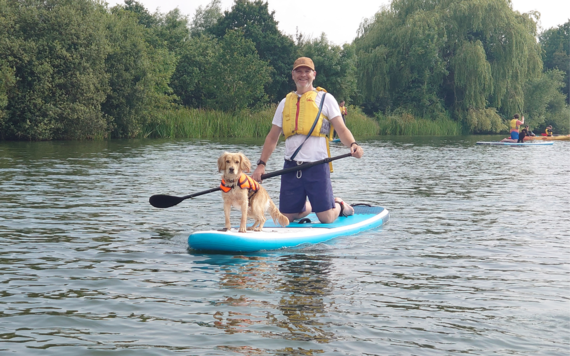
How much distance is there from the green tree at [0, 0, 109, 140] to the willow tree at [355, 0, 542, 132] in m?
20.3

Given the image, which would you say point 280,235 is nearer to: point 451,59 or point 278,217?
point 278,217

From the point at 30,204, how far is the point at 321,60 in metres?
39.2

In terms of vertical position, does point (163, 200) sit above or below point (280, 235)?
above

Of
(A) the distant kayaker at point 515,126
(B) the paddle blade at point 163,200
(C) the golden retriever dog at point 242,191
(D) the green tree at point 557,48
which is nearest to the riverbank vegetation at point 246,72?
(A) the distant kayaker at point 515,126

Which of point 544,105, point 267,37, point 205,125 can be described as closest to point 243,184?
point 205,125

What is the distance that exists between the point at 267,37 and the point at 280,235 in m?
45.5

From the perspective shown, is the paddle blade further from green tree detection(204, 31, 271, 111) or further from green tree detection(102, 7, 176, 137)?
green tree detection(204, 31, 271, 111)

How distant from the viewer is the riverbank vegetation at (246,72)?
31250 millimetres

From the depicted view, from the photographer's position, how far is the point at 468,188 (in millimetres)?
13672

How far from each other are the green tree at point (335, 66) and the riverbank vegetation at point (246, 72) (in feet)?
0.32

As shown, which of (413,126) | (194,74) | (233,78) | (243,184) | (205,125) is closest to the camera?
(243,184)

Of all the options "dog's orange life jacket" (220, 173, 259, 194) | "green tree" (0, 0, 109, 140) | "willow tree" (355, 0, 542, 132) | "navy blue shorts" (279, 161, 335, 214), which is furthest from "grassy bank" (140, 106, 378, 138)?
"dog's orange life jacket" (220, 173, 259, 194)

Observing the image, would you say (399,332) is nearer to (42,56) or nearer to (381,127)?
(42,56)

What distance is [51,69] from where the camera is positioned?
30875mm
